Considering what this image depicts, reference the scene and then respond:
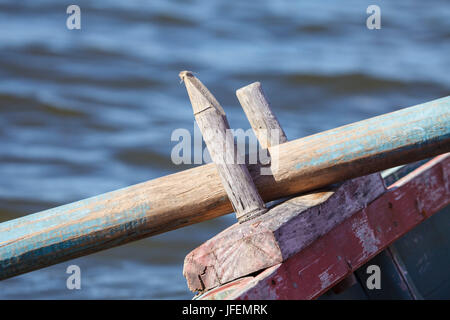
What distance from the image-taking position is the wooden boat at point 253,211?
188 cm

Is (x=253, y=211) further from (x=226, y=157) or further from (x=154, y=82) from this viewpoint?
(x=154, y=82)

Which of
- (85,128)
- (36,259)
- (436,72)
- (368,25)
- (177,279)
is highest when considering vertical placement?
(368,25)

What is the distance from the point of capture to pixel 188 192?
1.94m

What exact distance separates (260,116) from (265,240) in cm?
52

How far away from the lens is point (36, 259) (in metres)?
1.90

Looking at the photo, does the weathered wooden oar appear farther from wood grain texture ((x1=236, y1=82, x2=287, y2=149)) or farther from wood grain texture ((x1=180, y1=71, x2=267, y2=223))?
wood grain texture ((x1=236, y1=82, x2=287, y2=149))

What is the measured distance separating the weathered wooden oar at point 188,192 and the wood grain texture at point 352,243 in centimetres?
21

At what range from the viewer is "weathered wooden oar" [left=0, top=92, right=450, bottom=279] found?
1.89 meters

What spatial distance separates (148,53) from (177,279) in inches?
169

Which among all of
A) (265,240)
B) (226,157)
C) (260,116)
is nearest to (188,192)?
(226,157)

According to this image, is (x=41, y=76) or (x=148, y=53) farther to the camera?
(x=148, y=53)

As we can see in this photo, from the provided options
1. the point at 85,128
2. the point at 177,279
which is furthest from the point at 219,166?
the point at 85,128

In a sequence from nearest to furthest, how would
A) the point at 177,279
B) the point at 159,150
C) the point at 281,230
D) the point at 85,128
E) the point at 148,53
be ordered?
Result: 1. the point at 281,230
2. the point at 177,279
3. the point at 159,150
4. the point at 85,128
5. the point at 148,53

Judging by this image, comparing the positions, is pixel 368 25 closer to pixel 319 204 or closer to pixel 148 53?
pixel 148 53
